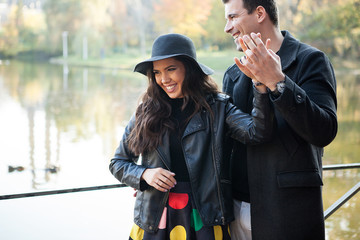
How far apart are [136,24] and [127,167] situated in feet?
44.8

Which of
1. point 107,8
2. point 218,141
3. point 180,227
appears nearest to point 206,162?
Answer: point 218,141

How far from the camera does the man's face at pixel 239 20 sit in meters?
1.22

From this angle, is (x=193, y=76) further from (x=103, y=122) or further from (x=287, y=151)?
(x=103, y=122)

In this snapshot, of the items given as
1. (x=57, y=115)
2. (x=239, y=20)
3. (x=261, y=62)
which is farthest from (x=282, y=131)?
(x=57, y=115)

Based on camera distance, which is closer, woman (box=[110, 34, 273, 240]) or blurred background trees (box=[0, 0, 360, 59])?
woman (box=[110, 34, 273, 240])

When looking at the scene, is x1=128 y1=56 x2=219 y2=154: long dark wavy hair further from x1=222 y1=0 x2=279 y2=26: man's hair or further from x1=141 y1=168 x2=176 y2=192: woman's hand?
x1=222 y1=0 x2=279 y2=26: man's hair

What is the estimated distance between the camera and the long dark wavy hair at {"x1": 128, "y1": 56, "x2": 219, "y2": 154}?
127cm

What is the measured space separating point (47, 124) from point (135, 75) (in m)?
6.61

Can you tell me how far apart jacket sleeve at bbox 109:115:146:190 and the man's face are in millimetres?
435

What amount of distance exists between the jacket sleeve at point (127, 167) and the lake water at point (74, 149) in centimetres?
39

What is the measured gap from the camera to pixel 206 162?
4.05ft

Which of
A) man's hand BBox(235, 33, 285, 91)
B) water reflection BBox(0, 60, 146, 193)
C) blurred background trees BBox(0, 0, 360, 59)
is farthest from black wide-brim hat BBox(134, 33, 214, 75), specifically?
blurred background trees BBox(0, 0, 360, 59)

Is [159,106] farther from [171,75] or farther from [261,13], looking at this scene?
[261,13]

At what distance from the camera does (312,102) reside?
993 millimetres
